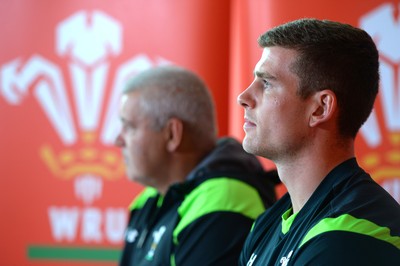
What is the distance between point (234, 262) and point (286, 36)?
2.22ft

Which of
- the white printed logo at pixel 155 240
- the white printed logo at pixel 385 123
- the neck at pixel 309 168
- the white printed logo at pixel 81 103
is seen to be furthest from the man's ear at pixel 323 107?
the white printed logo at pixel 81 103

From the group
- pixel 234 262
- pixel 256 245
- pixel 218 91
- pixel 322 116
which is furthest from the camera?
pixel 218 91

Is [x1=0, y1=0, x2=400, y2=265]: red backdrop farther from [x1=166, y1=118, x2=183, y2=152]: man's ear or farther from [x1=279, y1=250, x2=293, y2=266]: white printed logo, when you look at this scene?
[x1=279, y1=250, x2=293, y2=266]: white printed logo

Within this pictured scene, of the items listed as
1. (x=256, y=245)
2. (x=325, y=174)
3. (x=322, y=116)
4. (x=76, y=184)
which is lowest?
(x=76, y=184)

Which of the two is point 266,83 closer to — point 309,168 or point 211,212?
point 309,168

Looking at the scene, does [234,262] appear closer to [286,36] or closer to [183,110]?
[183,110]

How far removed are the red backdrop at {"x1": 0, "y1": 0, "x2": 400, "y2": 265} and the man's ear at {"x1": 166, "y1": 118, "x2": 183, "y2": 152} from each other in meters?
0.56

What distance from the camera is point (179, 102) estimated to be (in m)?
2.06

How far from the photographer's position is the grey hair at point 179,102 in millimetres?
2059

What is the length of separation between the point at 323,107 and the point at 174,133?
875 mm

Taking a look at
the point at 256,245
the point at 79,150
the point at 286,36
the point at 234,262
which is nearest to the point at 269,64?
the point at 286,36

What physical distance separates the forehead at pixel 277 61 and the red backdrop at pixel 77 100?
1286 millimetres

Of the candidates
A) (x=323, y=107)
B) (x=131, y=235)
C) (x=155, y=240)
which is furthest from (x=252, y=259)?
(x=131, y=235)

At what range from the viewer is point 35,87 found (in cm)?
269
